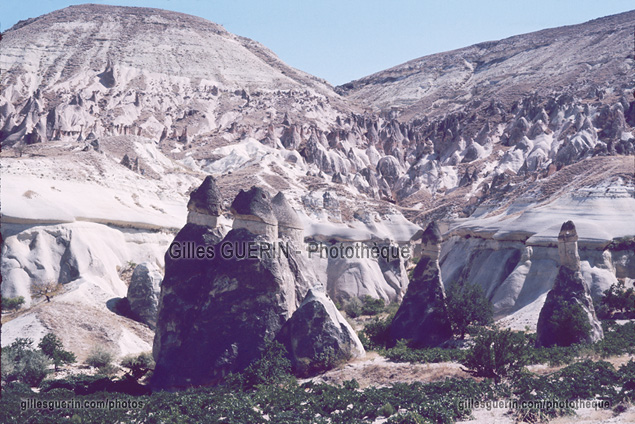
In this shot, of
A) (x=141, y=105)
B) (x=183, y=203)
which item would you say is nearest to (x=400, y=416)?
(x=183, y=203)

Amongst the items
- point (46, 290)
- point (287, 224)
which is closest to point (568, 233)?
point (287, 224)

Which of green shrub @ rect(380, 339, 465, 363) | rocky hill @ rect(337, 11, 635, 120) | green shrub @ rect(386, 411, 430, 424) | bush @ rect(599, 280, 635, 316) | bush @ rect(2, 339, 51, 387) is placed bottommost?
bush @ rect(599, 280, 635, 316)

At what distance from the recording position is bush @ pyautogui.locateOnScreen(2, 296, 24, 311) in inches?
987

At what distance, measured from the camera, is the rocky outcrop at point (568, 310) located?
63.4 ft

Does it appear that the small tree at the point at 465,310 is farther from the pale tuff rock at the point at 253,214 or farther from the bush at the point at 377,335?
the pale tuff rock at the point at 253,214

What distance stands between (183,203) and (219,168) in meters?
21.0

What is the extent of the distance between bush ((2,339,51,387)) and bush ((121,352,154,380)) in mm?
2488

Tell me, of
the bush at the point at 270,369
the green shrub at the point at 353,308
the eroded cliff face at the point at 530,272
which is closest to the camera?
the bush at the point at 270,369

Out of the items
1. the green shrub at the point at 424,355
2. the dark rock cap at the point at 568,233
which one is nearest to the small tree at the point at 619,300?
the dark rock cap at the point at 568,233

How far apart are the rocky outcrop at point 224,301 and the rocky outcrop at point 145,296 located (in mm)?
6580

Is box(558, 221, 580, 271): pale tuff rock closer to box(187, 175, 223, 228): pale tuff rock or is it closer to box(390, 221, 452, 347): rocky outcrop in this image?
box(390, 221, 452, 347): rocky outcrop

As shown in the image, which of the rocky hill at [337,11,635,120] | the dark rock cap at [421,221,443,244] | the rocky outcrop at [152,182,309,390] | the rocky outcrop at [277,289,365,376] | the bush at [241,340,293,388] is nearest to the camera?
the bush at [241,340,293,388]

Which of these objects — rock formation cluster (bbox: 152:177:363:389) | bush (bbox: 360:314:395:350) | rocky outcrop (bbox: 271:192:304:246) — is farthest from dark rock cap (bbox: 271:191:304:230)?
bush (bbox: 360:314:395:350)

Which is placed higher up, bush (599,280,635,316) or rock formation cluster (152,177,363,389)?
rock formation cluster (152,177,363,389)
